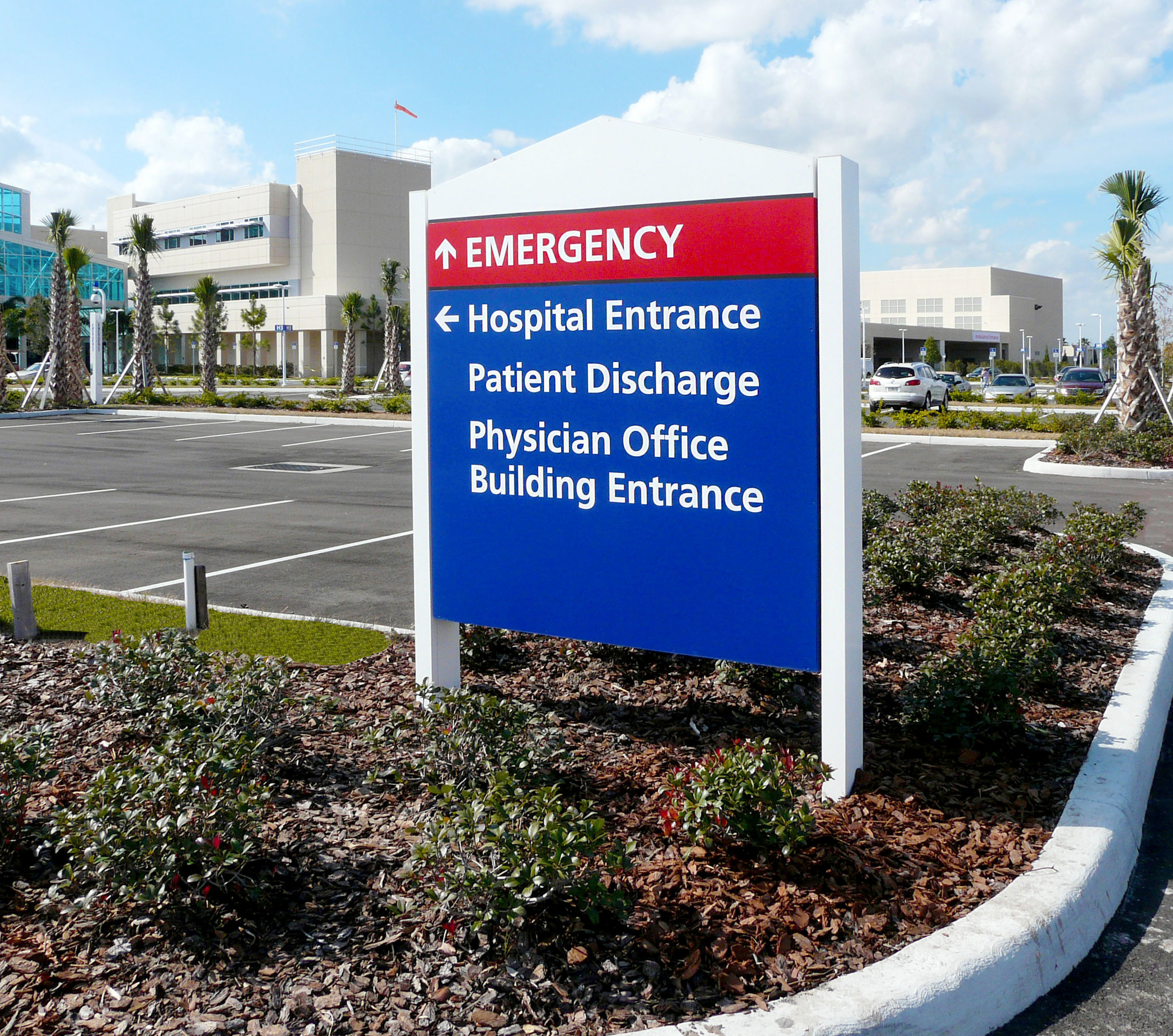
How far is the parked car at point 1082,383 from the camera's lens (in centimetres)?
4453

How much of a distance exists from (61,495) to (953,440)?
18231 millimetres

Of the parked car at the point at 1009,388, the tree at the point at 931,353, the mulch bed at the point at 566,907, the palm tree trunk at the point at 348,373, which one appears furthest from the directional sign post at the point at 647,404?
the tree at the point at 931,353

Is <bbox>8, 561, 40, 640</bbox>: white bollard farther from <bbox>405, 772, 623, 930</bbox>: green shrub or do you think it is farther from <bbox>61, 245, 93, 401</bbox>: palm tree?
<bbox>61, 245, 93, 401</bbox>: palm tree

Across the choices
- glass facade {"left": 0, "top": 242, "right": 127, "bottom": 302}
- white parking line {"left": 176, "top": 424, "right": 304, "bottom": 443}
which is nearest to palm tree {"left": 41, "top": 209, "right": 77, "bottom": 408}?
white parking line {"left": 176, "top": 424, "right": 304, "bottom": 443}

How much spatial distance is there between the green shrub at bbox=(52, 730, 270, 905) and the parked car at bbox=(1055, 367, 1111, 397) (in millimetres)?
44642

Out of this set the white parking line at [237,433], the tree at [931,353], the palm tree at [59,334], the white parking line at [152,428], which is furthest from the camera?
the tree at [931,353]

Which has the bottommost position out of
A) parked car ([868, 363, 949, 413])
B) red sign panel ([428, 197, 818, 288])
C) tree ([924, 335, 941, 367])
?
red sign panel ([428, 197, 818, 288])

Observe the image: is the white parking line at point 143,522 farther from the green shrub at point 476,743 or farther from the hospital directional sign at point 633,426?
the green shrub at point 476,743

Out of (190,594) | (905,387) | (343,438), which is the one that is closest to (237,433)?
(343,438)

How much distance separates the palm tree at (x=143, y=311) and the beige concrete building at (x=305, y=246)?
123ft

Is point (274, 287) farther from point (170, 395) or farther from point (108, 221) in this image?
point (170, 395)

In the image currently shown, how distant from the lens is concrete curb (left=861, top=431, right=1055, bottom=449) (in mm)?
24047

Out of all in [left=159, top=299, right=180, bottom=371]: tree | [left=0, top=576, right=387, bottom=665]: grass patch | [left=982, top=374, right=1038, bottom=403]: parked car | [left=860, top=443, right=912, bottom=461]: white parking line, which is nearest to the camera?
[left=0, top=576, right=387, bottom=665]: grass patch

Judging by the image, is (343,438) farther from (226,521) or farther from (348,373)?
(348,373)
